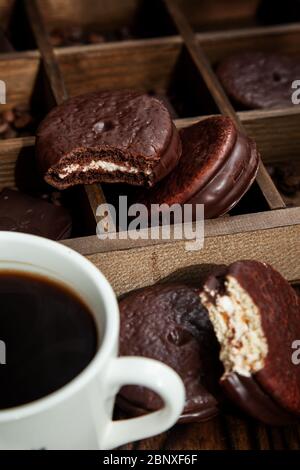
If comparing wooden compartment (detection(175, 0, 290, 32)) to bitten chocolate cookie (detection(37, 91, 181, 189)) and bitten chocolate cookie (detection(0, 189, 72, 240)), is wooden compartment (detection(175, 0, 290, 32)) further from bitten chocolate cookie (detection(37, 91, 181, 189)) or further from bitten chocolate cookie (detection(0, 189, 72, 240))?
bitten chocolate cookie (detection(0, 189, 72, 240))

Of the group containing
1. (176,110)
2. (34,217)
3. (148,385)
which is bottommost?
(176,110)

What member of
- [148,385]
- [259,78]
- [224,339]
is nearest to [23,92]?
[259,78]

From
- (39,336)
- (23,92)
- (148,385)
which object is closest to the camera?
(148,385)

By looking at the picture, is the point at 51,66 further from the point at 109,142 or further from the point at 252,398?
the point at 252,398

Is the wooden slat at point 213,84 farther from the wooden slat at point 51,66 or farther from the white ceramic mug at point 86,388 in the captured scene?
the white ceramic mug at point 86,388

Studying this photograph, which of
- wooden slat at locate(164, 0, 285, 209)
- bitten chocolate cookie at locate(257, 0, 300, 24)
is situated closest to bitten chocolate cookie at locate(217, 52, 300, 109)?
wooden slat at locate(164, 0, 285, 209)

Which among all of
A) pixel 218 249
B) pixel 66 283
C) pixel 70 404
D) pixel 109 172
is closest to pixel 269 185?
pixel 218 249

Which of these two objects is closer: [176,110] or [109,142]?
[109,142]
